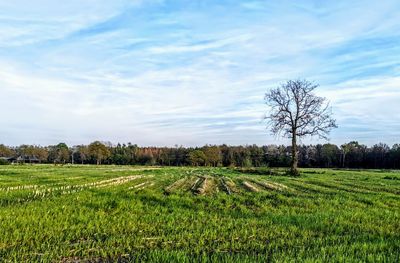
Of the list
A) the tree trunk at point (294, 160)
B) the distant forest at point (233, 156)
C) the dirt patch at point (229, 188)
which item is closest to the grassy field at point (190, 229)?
the dirt patch at point (229, 188)

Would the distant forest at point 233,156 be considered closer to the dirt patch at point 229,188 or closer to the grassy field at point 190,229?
the dirt patch at point 229,188

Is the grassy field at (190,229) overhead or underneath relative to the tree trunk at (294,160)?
underneath

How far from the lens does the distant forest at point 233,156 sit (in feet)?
369

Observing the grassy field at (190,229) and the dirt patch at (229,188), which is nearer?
the grassy field at (190,229)

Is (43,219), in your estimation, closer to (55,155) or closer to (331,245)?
(331,245)

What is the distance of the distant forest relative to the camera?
369ft

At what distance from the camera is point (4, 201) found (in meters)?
15.1

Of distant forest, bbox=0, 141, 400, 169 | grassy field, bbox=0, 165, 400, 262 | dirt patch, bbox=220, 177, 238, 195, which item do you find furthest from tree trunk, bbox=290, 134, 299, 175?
distant forest, bbox=0, 141, 400, 169

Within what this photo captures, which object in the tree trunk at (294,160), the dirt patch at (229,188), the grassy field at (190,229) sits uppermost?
the tree trunk at (294,160)

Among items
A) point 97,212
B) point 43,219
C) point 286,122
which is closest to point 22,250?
point 43,219

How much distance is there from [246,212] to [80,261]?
7749 mm

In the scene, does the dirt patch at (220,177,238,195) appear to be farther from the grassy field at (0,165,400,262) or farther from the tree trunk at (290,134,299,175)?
the tree trunk at (290,134,299,175)

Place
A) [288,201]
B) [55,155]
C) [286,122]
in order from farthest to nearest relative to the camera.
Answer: [55,155]
[286,122]
[288,201]

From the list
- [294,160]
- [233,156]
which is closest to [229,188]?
[294,160]
